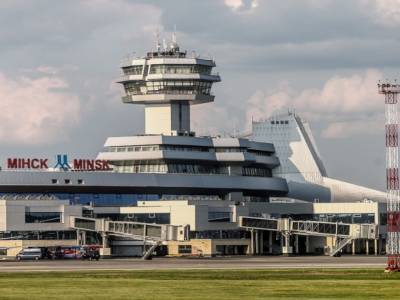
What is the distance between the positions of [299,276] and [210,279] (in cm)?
930

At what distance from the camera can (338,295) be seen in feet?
352

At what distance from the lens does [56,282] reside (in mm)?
124125

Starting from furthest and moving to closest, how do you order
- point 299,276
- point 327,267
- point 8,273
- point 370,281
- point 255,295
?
point 327,267, point 8,273, point 299,276, point 370,281, point 255,295

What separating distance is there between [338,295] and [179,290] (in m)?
12.8

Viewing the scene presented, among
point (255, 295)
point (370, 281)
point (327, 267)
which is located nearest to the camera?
point (255, 295)

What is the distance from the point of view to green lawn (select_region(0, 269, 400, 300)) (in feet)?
350

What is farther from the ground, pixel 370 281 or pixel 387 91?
pixel 387 91

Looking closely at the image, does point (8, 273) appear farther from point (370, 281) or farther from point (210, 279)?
point (370, 281)

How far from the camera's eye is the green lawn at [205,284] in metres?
107

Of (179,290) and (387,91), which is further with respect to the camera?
(387,91)

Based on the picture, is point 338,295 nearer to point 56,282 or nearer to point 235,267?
A: point 56,282

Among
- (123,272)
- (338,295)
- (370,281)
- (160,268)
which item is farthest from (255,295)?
(160,268)

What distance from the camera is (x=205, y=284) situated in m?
120

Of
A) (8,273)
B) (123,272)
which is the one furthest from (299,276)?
(8,273)
